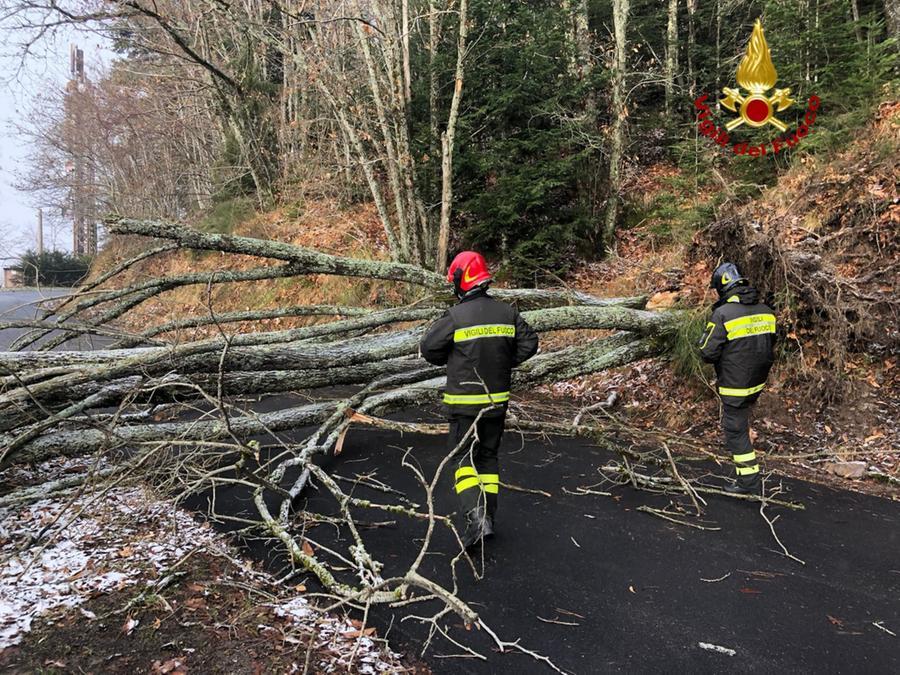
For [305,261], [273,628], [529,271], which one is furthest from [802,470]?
[529,271]

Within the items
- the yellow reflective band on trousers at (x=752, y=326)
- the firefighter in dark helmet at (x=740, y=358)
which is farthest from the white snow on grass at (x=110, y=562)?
the yellow reflective band on trousers at (x=752, y=326)

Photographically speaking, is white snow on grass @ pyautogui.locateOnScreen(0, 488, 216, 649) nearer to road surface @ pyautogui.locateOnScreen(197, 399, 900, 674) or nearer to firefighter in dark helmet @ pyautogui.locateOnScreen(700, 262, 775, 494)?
road surface @ pyautogui.locateOnScreen(197, 399, 900, 674)

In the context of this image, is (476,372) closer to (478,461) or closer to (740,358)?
(478,461)

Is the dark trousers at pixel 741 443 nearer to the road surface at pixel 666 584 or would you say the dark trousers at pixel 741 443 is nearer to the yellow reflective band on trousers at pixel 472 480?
the road surface at pixel 666 584

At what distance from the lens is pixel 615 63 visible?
36.3ft

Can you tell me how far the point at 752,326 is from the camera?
427cm

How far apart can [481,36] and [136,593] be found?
1078 cm

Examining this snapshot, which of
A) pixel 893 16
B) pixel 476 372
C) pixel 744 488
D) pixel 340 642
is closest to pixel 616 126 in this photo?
pixel 893 16

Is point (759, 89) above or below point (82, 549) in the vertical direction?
above

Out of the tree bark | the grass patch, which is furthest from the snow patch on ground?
the grass patch

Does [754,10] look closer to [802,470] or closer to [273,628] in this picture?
[802,470]

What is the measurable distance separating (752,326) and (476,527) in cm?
283

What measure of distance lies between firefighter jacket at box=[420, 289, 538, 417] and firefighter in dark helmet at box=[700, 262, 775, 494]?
6.54 feet

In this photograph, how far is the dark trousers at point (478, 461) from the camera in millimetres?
3459
